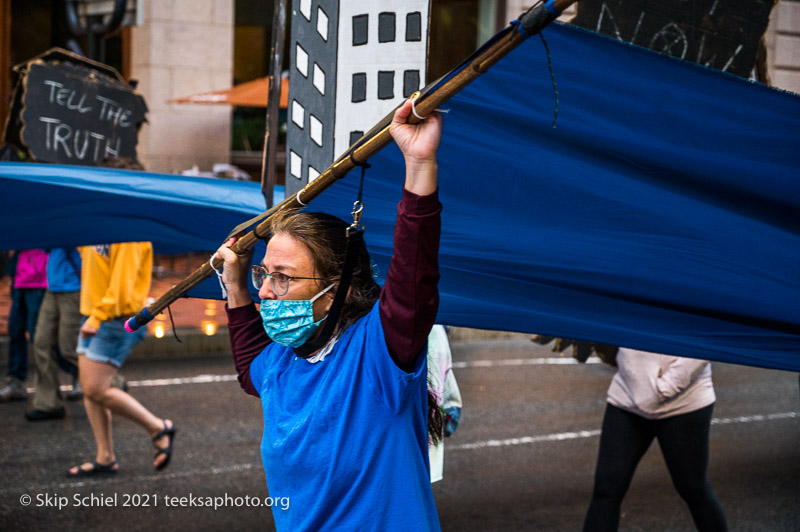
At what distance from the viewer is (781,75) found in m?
18.8

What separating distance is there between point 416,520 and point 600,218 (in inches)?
48.5

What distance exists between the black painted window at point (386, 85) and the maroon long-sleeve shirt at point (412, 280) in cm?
155

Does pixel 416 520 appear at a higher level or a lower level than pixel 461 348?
higher

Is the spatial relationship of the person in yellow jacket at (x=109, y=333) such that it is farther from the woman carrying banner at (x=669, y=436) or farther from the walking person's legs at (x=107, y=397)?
the woman carrying banner at (x=669, y=436)

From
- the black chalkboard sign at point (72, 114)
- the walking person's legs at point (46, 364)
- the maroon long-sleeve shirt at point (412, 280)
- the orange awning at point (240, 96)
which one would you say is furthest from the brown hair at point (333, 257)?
the orange awning at point (240, 96)

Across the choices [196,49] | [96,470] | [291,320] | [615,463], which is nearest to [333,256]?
[291,320]

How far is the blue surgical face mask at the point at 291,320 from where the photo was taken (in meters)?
2.29

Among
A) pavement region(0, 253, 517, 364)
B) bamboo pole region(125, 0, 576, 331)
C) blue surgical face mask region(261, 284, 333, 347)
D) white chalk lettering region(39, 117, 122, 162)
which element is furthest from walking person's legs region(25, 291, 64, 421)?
blue surgical face mask region(261, 284, 333, 347)

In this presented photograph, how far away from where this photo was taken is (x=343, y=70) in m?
3.50

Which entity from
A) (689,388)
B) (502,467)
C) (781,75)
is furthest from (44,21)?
(689,388)

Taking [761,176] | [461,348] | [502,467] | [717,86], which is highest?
[717,86]

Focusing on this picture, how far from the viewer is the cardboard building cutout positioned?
11.1 ft

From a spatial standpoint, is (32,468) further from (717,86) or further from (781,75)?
(781,75)

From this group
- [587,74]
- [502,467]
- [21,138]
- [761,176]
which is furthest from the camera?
[21,138]
